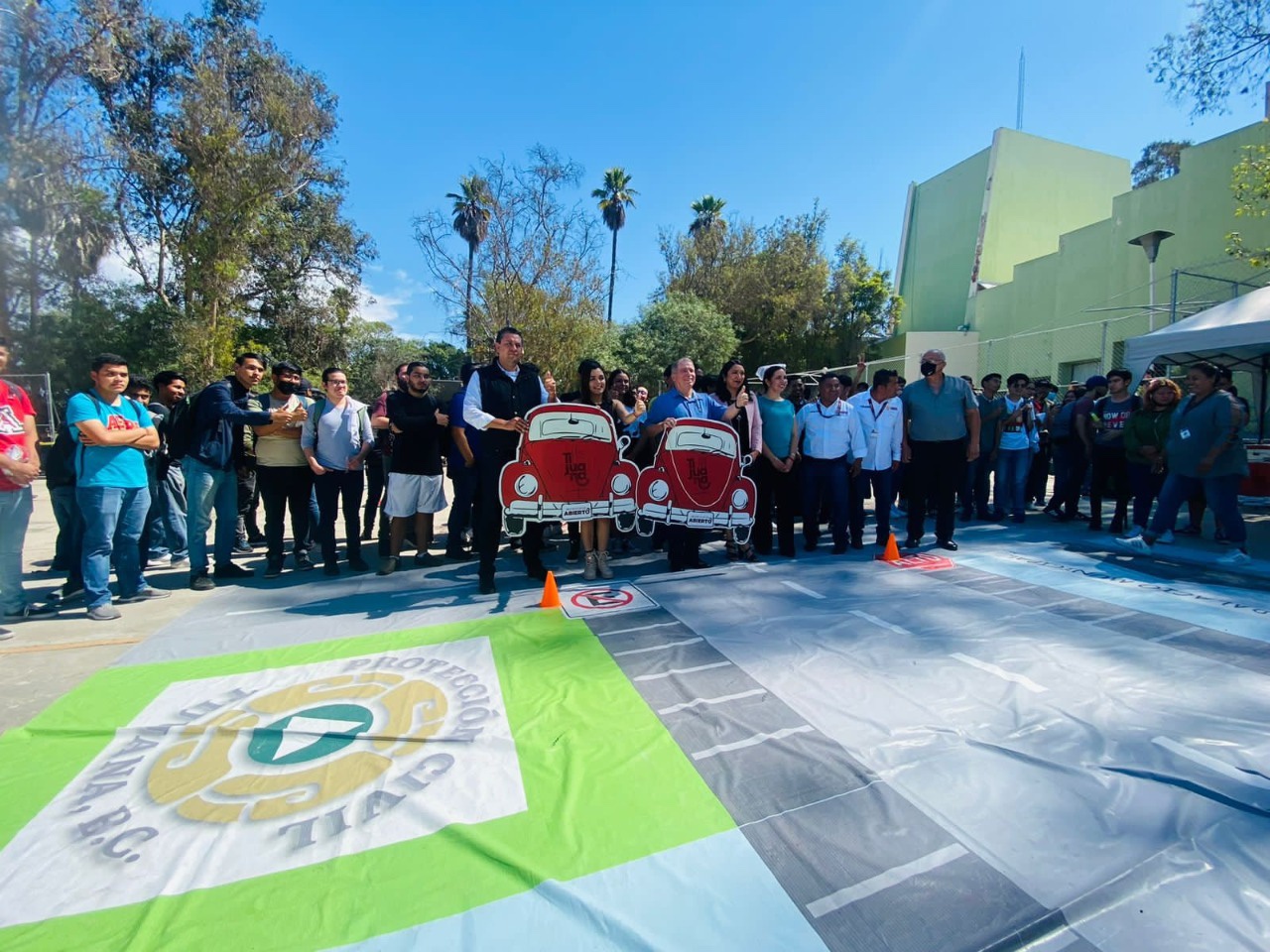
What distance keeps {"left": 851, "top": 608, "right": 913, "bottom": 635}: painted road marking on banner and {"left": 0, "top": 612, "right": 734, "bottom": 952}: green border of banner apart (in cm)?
164

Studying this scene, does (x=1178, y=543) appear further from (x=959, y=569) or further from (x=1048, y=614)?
(x=1048, y=614)

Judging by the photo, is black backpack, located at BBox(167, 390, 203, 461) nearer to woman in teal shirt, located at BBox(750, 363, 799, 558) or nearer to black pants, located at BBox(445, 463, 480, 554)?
black pants, located at BBox(445, 463, 480, 554)

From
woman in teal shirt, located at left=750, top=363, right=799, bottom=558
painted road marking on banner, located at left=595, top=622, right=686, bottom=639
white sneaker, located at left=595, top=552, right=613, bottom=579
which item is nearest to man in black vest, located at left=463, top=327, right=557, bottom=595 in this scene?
white sneaker, located at left=595, top=552, right=613, bottom=579

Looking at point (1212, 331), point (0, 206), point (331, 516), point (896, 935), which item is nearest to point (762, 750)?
point (896, 935)

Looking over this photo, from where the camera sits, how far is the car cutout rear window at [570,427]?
4188 millimetres

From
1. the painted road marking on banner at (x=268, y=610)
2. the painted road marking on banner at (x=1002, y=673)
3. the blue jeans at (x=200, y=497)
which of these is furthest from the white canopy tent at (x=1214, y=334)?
the blue jeans at (x=200, y=497)

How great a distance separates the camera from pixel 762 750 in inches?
85.7

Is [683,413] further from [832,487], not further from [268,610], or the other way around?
[268,610]

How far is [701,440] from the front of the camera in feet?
15.4

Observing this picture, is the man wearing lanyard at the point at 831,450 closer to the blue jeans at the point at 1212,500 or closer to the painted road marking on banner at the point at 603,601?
the painted road marking on banner at the point at 603,601

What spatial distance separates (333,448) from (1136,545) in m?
7.17

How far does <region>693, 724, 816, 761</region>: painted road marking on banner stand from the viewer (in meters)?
2.16

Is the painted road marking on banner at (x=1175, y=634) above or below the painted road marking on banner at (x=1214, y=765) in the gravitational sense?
above

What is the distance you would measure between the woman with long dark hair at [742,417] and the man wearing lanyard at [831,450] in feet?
1.56
